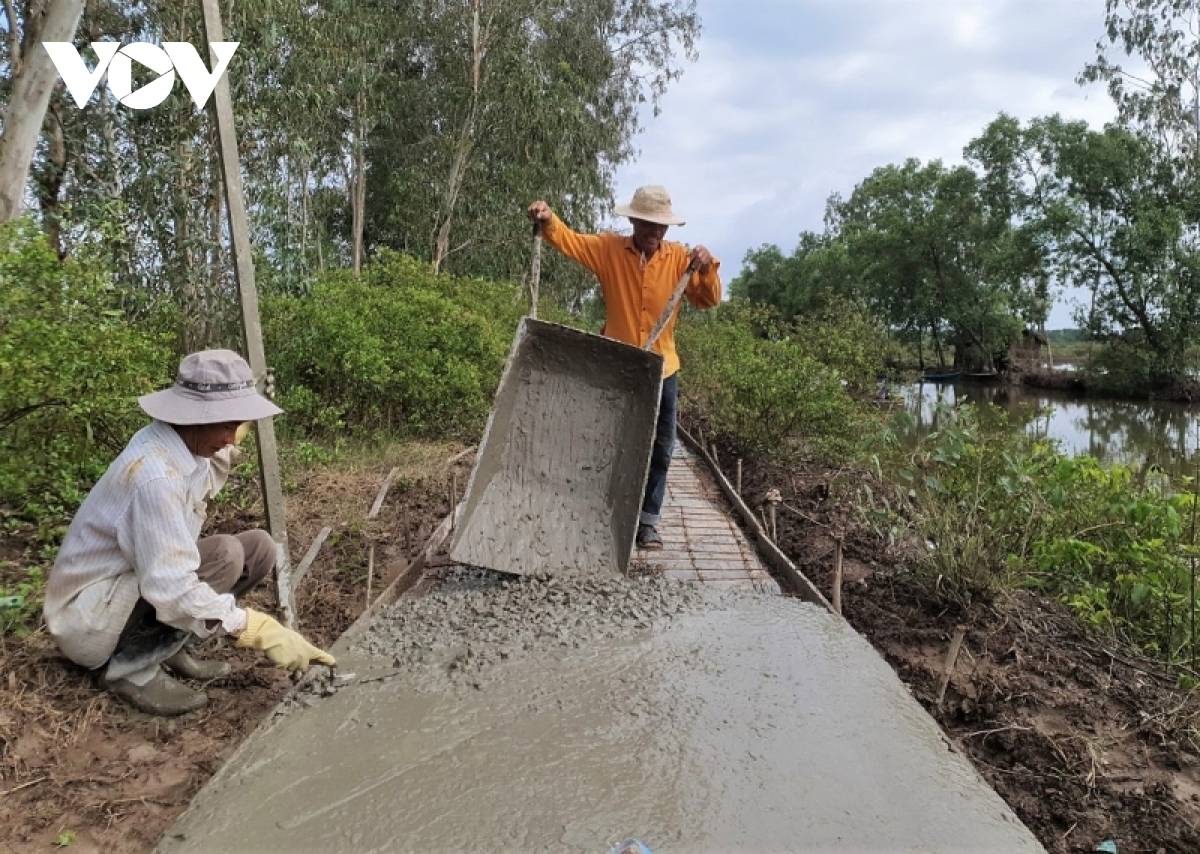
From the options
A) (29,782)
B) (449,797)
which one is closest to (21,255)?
(29,782)

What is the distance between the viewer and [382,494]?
16.8 feet

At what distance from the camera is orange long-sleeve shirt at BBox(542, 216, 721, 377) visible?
3906 mm

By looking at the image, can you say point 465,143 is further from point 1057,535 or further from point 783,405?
point 1057,535

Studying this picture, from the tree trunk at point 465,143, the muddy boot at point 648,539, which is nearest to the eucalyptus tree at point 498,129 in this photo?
the tree trunk at point 465,143

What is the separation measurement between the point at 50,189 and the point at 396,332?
25.0ft

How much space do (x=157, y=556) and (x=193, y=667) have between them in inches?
30.0

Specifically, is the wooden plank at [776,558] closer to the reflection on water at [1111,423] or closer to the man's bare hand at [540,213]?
the man's bare hand at [540,213]

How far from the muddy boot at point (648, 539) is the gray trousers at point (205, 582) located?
1938mm

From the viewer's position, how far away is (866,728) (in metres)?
2.24

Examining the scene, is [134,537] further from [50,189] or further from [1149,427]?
[1149,427]

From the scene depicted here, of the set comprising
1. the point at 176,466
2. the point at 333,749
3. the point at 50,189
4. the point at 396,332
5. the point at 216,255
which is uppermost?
Answer: the point at 50,189

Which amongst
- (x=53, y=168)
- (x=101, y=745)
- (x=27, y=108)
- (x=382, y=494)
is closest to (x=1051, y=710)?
(x=101, y=745)

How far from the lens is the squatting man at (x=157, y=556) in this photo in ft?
7.09

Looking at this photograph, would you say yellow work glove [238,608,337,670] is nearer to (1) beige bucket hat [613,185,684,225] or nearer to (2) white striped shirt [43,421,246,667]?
(2) white striped shirt [43,421,246,667]
